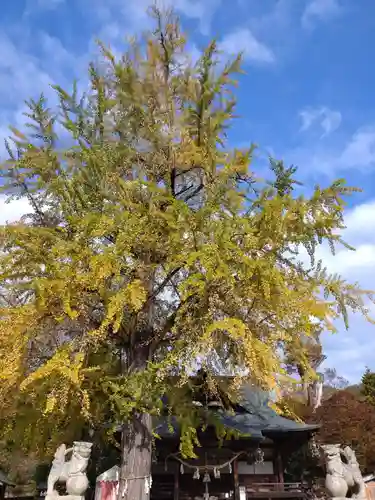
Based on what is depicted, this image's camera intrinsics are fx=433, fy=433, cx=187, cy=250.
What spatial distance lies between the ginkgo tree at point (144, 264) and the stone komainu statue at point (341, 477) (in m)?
2.94

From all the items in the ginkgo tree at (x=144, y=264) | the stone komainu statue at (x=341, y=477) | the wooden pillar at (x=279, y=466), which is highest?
the ginkgo tree at (x=144, y=264)

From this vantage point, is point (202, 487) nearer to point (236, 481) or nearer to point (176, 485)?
point (176, 485)

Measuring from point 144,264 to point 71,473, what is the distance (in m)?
4.41

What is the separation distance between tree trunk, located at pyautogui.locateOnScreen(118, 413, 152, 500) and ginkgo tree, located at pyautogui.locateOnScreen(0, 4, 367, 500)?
0.10ft

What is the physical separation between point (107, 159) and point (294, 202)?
398 centimetres

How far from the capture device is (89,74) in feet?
35.1

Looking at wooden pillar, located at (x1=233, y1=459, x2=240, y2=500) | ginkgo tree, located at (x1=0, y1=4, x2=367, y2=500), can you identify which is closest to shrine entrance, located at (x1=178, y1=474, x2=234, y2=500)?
wooden pillar, located at (x1=233, y1=459, x2=240, y2=500)

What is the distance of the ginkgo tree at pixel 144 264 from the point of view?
754 cm

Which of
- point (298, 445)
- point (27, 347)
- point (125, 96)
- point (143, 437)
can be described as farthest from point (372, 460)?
point (125, 96)

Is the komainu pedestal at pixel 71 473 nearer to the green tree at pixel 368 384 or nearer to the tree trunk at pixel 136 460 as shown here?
the tree trunk at pixel 136 460

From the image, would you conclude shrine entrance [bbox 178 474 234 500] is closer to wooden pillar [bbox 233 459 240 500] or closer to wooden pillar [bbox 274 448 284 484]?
wooden pillar [bbox 233 459 240 500]

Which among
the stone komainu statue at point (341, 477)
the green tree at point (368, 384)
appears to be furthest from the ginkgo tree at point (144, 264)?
the green tree at point (368, 384)

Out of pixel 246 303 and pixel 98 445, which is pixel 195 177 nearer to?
pixel 246 303

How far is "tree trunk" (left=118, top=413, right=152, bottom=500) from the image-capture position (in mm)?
8062
